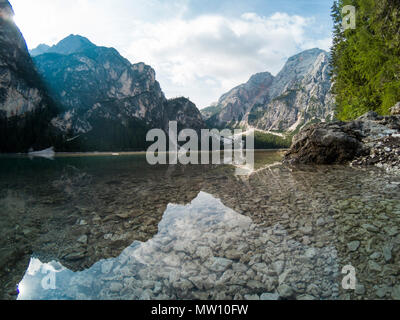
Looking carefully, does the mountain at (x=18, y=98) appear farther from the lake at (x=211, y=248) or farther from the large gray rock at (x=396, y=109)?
the large gray rock at (x=396, y=109)

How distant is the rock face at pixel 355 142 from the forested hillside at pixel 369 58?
12.8ft

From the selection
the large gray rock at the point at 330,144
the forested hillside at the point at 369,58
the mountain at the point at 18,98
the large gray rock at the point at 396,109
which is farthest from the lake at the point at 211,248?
the mountain at the point at 18,98

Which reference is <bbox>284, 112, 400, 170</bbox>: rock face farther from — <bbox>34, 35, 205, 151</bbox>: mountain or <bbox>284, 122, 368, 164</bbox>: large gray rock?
<bbox>34, 35, 205, 151</bbox>: mountain

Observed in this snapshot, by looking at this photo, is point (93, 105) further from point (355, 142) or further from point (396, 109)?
point (396, 109)

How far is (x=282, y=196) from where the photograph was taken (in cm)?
836

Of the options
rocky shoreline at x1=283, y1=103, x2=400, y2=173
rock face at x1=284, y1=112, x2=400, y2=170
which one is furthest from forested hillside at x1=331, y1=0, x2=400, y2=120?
rock face at x1=284, y1=112, x2=400, y2=170

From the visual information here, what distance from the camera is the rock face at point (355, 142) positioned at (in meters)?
14.5

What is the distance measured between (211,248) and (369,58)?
26.1 meters

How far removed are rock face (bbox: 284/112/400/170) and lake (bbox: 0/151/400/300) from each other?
8556mm

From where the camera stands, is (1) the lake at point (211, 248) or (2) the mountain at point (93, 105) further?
(2) the mountain at point (93, 105)

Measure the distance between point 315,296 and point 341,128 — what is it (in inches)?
785

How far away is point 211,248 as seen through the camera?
456cm
